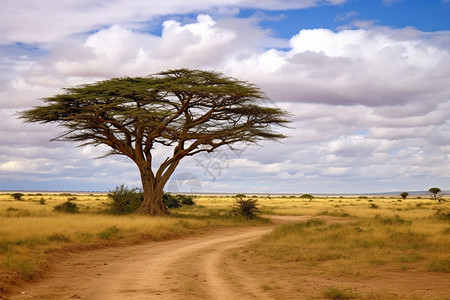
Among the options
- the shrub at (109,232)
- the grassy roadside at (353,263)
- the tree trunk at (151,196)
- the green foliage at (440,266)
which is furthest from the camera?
the tree trunk at (151,196)

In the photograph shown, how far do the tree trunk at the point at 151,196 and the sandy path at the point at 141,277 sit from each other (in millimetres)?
14989

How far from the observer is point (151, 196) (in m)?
34.6

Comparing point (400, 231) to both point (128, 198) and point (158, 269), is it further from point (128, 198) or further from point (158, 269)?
point (128, 198)

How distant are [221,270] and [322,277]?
294 centimetres

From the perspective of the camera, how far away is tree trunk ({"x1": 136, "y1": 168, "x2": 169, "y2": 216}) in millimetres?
34406

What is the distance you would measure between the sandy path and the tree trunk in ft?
49.2

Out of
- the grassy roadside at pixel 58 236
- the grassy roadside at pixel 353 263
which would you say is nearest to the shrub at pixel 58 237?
the grassy roadside at pixel 58 236

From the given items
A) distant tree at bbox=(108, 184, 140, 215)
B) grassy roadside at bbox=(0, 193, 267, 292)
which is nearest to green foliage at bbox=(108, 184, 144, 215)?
distant tree at bbox=(108, 184, 140, 215)

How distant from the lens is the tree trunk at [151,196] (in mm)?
34406

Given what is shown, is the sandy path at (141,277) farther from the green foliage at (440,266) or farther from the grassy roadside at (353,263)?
the green foliage at (440,266)

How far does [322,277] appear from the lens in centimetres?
1270

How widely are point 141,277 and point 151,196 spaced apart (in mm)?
22406

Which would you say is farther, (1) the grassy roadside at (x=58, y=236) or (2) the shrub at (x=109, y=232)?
(2) the shrub at (x=109, y=232)

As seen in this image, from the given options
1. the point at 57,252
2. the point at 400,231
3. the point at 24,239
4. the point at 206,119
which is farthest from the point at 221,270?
the point at 206,119
